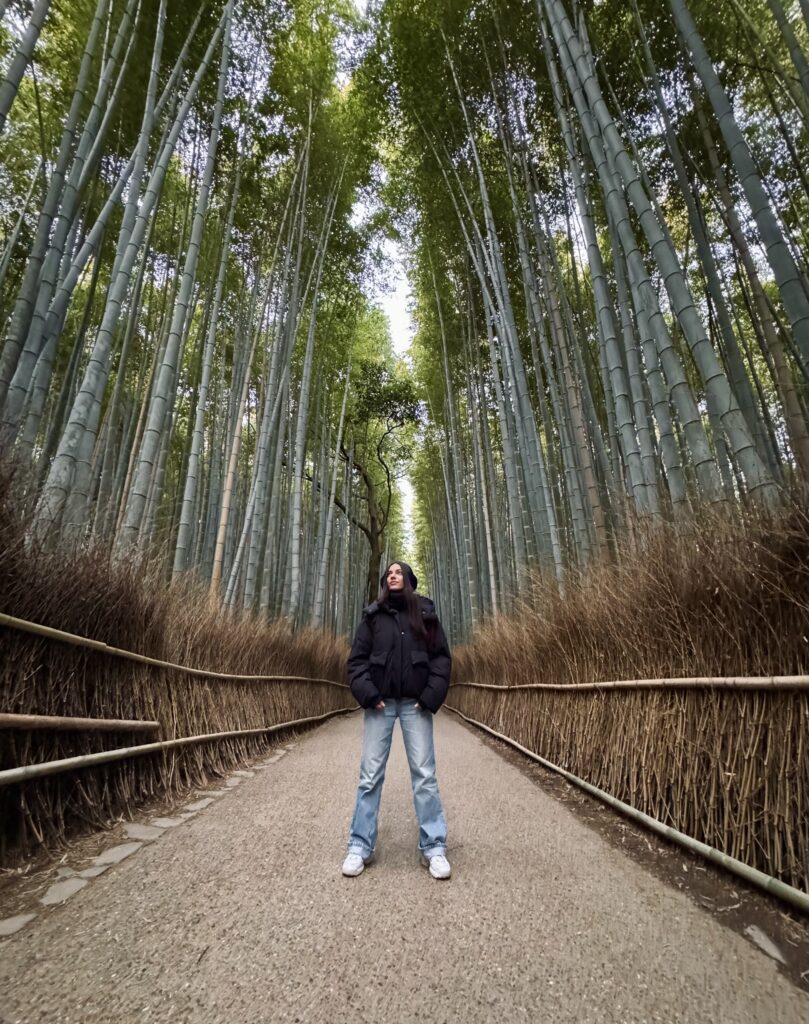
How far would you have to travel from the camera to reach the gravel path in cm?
89

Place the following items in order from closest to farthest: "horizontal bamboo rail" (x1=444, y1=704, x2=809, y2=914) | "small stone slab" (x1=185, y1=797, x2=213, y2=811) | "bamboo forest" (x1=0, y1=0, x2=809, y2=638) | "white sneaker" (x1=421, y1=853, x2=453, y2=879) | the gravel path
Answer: the gravel path → "horizontal bamboo rail" (x1=444, y1=704, x2=809, y2=914) → "white sneaker" (x1=421, y1=853, x2=453, y2=879) → "small stone slab" (x1=185, y1=797, x2=213, y2=811) → "bamboo forest" (x1=0, y1=0, x2=809, y2=638)

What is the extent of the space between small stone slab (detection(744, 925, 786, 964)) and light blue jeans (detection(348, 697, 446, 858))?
79cm

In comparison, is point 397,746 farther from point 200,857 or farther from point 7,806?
point 7,806

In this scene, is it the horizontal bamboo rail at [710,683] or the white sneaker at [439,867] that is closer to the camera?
the horizontal bamboo rail at [710,683]

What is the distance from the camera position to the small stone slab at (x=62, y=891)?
4.02 ft

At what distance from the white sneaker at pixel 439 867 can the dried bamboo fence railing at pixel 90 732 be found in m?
1.15

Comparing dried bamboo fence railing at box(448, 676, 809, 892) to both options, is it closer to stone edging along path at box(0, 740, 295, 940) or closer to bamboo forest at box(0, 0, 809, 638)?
bamboo forest at box(0, 0, 809, 638)

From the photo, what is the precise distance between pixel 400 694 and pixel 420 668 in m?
0.11

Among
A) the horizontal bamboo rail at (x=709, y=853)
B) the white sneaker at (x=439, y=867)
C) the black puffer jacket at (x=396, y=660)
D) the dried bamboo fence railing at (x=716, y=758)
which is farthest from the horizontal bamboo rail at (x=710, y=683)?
the white sneaker at (x=439, y=867)

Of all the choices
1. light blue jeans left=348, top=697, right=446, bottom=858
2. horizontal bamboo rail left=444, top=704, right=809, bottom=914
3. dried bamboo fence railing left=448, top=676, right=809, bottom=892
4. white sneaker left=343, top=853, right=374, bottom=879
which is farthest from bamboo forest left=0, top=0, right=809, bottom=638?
white sneaker left=343, top=853, right=374, bottom=879

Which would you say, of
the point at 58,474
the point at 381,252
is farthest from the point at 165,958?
the point at 381,252

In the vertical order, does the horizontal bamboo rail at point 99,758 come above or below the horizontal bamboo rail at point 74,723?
below

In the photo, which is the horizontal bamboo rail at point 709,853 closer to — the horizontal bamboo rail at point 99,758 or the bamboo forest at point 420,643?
the bamboo forest at point 420,643

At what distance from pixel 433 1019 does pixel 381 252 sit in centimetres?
868
